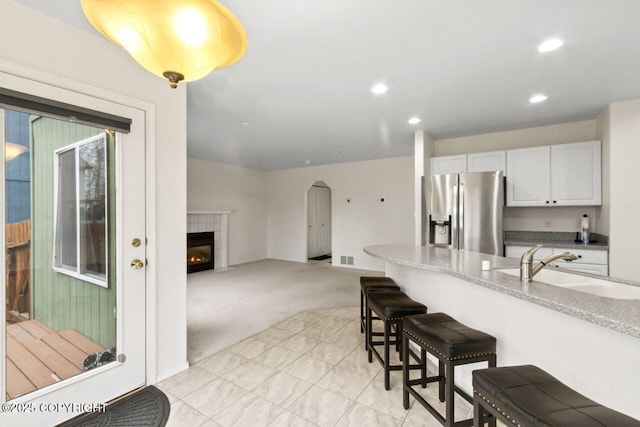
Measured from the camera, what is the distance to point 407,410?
74.3 inches

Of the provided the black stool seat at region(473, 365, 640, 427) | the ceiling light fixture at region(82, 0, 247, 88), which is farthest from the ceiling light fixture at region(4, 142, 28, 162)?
the black stool seat at region(473, 365, 640, 427)

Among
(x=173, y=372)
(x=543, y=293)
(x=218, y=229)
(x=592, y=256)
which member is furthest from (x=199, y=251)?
(x=592, y=256)

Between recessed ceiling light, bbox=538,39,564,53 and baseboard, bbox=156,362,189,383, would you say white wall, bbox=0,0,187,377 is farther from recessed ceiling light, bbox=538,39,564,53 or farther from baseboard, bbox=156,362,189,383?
recessed ceiling light, bbox=538,39,564,53

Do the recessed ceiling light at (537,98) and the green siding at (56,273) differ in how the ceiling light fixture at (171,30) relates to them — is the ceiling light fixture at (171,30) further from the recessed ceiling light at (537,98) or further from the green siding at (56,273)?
the recessed ceiling light at (537,98)

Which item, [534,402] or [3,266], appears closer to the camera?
[534,402]

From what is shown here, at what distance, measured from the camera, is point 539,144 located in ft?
Result: 13.3

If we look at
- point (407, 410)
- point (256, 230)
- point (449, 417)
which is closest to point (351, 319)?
point (407, 410)

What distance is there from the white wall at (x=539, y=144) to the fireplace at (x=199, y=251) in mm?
5371

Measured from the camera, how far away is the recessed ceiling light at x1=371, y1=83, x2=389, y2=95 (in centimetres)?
279

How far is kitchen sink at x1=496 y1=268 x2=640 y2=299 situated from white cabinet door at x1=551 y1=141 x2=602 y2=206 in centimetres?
239

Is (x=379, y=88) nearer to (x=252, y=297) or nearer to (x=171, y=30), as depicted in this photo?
(x=171, y=30)

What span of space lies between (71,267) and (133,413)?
1.04m

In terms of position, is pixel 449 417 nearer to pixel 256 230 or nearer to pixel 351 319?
pixel 351 319

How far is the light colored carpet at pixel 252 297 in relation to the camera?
3150mm
